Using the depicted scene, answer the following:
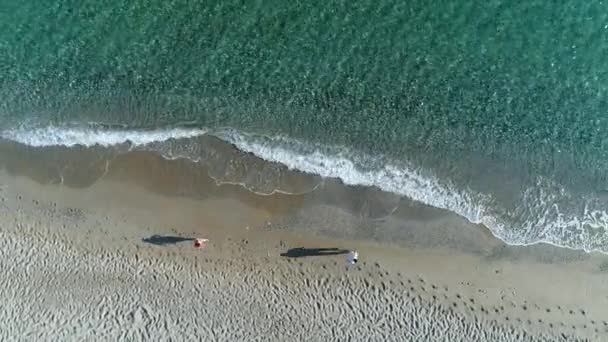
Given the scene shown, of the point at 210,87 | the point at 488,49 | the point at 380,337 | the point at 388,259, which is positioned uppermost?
the point at 488,49

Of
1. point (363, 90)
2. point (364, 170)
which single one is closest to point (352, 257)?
point (364, 170)

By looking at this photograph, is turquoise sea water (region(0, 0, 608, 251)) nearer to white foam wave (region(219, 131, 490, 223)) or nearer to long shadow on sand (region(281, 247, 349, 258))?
white foam wave (region(219, 131, 490, 223))

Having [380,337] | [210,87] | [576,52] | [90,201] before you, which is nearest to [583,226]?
[576,52]

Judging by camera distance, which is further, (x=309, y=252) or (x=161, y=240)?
(x=309, y=252)

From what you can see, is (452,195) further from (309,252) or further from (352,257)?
(309,252)

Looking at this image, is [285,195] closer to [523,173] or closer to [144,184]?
[144,184]
